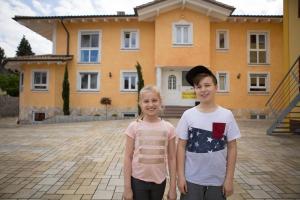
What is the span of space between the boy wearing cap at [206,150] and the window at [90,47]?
1745 centimetres

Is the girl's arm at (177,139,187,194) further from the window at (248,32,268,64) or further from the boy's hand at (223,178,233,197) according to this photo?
the window at (248,32,268,64)

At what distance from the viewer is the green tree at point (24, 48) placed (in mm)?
66500

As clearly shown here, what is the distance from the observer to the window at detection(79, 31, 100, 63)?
63.2 feet

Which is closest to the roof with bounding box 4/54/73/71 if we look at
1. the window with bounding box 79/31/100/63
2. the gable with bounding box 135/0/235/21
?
the window with bounding box 79/31/100/63

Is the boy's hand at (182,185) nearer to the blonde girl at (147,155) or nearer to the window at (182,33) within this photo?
the blonde girl at (147,155)

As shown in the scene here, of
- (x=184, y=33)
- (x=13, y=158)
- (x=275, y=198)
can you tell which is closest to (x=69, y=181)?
(x=13, y=158)

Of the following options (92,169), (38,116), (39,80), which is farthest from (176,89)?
(92,169)

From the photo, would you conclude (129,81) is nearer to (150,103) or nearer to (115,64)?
(115,64)

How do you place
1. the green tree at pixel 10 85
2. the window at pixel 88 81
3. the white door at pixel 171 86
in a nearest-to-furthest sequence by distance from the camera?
the white door at pixel 171 86
the window at pixel 88 81
the green tree at pixel 10 85

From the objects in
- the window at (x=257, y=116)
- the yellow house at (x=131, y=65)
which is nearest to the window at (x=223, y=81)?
the yellow house at (x=131, y=65)

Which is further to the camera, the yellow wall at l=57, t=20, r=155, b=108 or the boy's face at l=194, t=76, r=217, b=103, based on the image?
the yellow wall at l=57, t=20, r=155, b=108

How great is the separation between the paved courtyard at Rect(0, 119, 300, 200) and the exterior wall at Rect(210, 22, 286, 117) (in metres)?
9.70

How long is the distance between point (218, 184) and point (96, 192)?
2372 millimetres

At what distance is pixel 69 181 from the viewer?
→ 15.5 ft
